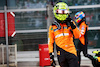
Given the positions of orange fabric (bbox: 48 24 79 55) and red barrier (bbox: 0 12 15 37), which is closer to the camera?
orange fabric (bbox: 48 24 79 55)

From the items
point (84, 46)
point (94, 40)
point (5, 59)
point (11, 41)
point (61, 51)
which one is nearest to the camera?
point (61, 51)

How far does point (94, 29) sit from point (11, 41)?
3.32 metres

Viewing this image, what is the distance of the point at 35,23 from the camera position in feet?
27.9

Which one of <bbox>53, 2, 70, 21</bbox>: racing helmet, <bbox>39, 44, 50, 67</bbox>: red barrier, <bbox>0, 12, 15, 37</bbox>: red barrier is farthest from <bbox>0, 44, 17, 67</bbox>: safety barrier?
<bbox>53, 2, 70, 21</bbox>: racing helmet

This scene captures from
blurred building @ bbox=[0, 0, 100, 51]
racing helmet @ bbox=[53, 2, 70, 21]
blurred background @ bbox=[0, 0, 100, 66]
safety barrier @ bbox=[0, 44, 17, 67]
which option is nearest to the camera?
racing helmet @ bbox=[53, 2, 70, 21]

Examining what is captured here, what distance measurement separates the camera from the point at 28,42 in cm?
788

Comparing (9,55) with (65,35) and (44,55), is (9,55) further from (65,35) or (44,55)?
(65,35)

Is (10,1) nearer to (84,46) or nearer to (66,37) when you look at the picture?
(84,46)

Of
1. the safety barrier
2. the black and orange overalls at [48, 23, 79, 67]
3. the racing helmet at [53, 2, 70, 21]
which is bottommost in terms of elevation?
the safety barrier

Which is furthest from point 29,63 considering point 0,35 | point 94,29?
point 94,29

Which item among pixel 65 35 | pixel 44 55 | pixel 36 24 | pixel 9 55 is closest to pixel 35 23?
pixel 36 24

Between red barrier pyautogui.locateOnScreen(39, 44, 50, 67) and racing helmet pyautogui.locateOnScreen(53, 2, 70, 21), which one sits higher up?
racing helmet pyautogui.locateOnScreen(53, 2, 70, 21)

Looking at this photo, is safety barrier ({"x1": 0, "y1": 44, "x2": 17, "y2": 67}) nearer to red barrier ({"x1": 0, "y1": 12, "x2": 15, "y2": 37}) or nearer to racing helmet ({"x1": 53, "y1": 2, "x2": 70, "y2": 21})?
red barrier ({"x1": 0, "y1": 12, "x2": 15, "y2": 37})

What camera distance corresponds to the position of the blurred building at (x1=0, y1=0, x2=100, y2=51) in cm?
777
